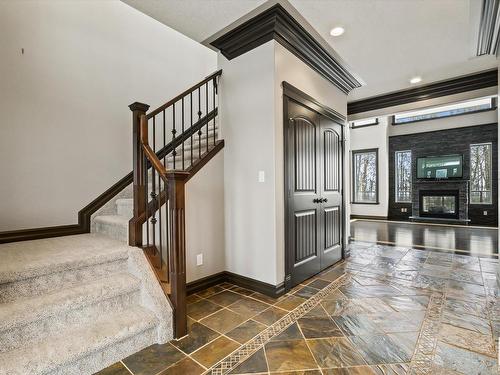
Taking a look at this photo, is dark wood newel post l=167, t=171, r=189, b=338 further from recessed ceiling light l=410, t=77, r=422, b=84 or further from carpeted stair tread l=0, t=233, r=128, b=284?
recessed ceiling light l=410, t=77, r=422, b=84

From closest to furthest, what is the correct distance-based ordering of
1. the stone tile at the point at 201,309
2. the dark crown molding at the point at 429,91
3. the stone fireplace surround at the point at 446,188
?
the stone tile at the point at 201,309 → the dark crown molding at the point at 429,91 → the stone fireplace surround at the point at 446,188

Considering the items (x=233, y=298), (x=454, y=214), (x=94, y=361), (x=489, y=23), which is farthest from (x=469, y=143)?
(x=94, y=361)

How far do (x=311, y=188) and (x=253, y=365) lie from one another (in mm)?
2203

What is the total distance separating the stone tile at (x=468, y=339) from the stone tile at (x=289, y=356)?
3.60 ft

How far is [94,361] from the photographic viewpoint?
1.63m

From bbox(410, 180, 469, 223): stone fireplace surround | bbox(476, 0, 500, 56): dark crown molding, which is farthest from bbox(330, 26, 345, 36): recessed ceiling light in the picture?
bbox(410, 180, 469, 223): stone fireplace surround

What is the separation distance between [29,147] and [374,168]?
975 centimetres

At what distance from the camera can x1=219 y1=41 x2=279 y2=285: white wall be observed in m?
2.79

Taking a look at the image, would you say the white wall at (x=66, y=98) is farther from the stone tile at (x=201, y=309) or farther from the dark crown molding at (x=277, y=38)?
the stone tile at (x=201, y=309)

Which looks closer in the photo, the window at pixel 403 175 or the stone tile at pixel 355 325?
the stone tile at pixel 355 325

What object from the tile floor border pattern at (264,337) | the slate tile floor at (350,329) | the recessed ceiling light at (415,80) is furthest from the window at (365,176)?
the tile floor border pattern at (264,337)

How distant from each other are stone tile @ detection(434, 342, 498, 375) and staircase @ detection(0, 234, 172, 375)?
193 centimetres

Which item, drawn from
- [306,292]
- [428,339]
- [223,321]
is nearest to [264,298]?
[306,292]

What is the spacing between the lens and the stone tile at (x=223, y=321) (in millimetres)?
2152
